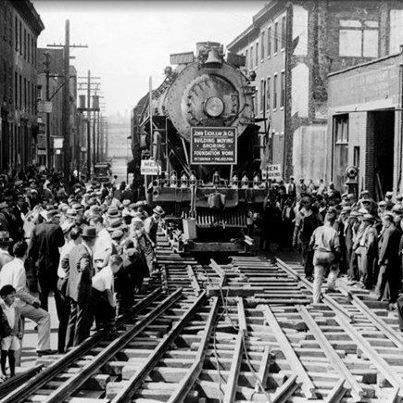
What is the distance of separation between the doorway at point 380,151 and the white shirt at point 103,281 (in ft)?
60.9

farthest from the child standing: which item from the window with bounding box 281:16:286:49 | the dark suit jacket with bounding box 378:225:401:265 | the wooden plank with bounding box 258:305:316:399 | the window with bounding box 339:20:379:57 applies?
the window with bounding box 281:16:286:49

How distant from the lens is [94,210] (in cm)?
1449

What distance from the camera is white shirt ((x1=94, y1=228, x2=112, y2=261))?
40.3ft

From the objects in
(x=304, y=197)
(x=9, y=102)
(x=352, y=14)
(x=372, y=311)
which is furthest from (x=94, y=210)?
(x=352, y=14)

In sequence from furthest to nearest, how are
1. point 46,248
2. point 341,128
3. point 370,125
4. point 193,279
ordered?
point 341,128
point 370,125
point 193,279
point 46,248

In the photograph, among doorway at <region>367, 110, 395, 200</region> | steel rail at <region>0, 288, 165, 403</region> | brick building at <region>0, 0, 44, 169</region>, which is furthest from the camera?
brick building at <region>0, 0, 44, 169</region>

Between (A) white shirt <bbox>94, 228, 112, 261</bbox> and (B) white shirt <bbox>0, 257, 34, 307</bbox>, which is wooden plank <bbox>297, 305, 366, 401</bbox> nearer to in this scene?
(A) white shirt <bbox>94, 228, 112, 261</bbox>

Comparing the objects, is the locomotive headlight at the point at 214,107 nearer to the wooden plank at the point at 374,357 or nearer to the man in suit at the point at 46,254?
the man in suit at the point at 46,254

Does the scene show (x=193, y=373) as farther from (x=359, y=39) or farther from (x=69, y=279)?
(x=359, y=39)

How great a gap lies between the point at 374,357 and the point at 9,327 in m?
4.14

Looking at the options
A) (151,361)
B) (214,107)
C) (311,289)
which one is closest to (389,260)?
(311,289)

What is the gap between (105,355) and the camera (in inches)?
382

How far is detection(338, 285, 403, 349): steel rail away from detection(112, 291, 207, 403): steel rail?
103 inches

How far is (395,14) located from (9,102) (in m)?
18.2
